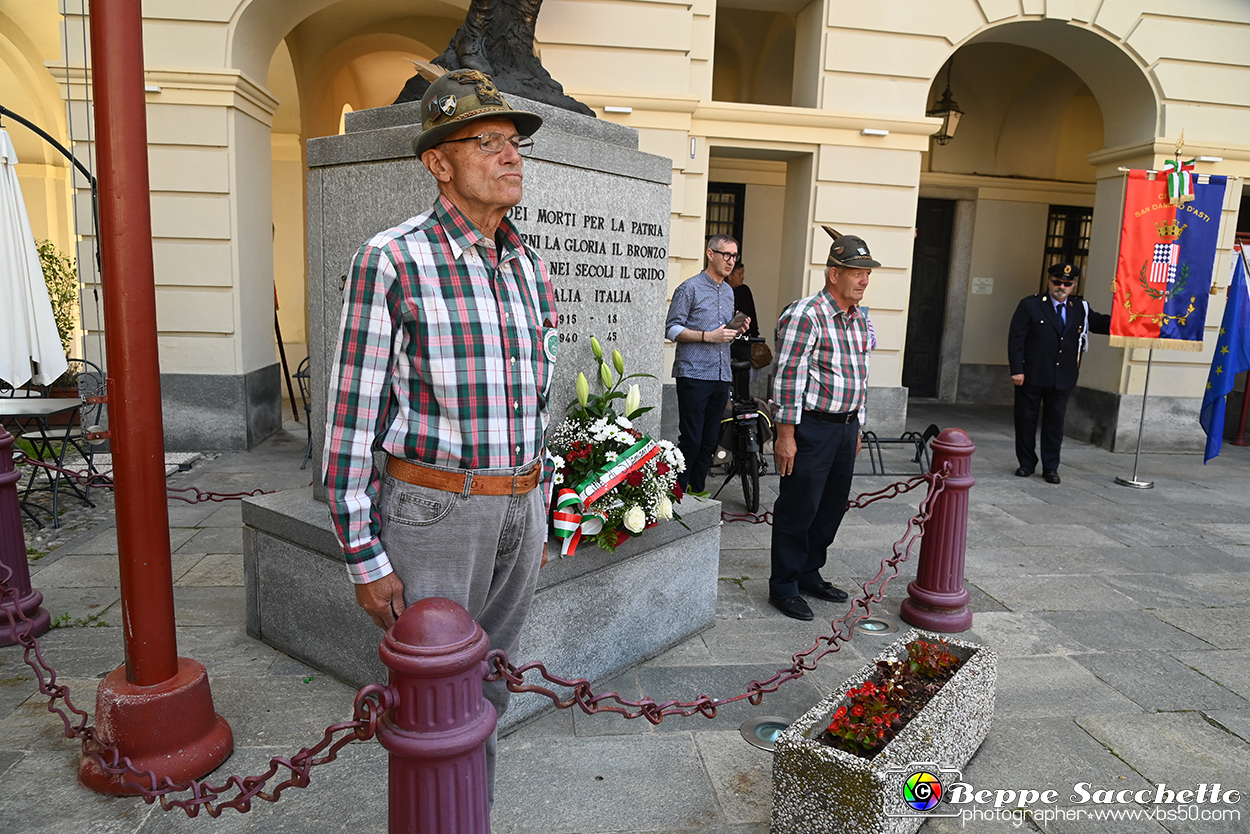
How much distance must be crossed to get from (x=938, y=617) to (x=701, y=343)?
268 centimetres

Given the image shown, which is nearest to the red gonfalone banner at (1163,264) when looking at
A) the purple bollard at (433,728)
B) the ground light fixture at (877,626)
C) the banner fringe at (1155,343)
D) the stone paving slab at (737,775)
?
the banner fringe at (1155,343)

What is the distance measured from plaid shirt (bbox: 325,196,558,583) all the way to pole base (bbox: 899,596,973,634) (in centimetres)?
296

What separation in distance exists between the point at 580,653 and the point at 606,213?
201 cm

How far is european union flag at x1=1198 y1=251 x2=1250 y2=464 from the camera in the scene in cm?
758

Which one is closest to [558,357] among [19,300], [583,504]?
[583,504]

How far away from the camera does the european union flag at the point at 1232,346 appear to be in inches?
298

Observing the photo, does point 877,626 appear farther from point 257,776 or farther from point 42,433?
point 42,433

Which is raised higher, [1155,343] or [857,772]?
[1155,343]

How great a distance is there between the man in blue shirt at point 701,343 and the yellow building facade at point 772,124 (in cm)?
254

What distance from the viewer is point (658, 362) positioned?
4270mm

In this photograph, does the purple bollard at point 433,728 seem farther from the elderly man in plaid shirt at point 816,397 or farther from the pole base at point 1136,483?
the pole base at point 1136,483

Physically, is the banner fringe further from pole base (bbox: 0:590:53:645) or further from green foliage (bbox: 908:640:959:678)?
pole base (bbox: 0:590:53:645)

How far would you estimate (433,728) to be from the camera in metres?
1.57

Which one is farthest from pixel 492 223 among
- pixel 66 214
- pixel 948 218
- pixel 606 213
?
pixel 66 214
